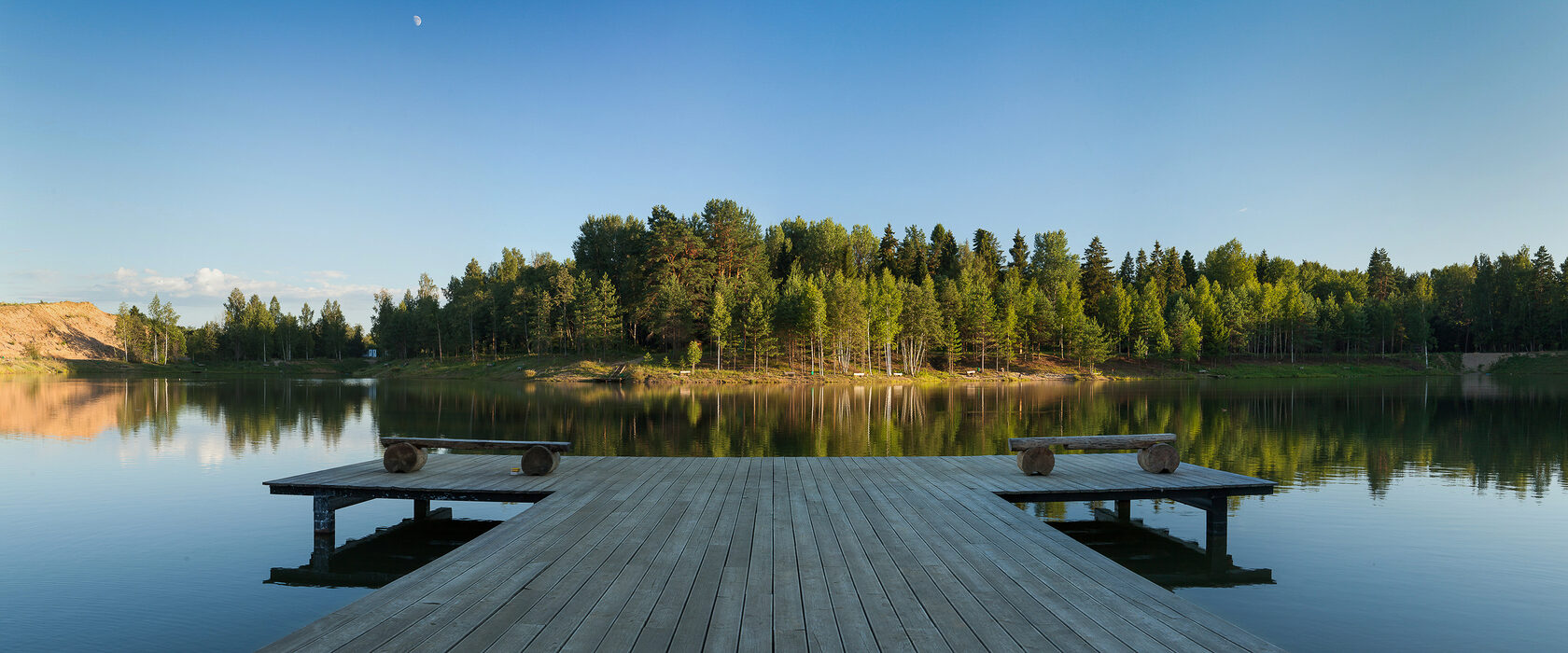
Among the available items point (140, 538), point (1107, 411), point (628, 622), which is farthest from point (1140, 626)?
point (1107, 411)

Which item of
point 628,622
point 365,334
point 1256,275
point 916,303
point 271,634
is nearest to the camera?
point 628,622

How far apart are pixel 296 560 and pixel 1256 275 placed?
125074 mm

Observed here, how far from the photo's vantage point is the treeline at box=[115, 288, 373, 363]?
111 metres

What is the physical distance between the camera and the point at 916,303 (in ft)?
234

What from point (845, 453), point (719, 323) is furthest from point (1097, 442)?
point (719, 323)

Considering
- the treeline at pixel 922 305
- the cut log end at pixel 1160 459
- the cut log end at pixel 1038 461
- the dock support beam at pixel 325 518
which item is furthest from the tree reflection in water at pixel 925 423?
the treeline at pixel 922 305

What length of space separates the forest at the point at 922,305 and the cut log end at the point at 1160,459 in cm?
5515

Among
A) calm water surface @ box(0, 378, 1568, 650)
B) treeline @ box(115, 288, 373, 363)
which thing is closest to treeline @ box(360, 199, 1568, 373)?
treeline @ box(115, 288, 373, 363)

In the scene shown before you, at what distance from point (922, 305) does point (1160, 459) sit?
196ft

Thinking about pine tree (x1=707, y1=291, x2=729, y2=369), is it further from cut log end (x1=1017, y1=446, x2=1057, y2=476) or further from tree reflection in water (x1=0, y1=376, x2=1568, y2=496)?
cut log end (x1=1017, y1=446, x2=1057, y2=476)

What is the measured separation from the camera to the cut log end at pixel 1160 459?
11648mm

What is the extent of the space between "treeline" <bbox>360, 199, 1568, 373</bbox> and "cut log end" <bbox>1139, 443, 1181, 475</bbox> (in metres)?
55.1

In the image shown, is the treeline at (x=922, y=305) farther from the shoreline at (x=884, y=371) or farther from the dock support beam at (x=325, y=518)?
the dock support beam at (x=325, y=518)

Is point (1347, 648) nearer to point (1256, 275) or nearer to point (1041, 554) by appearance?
point (1041, 554)
